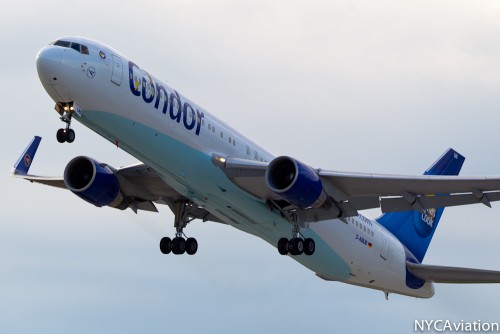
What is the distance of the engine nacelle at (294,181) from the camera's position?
34719 millimetres

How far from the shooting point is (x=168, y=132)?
33781mm

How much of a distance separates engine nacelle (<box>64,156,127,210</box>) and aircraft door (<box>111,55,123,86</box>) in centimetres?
570

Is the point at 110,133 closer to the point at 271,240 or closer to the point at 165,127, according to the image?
the point at 165,127

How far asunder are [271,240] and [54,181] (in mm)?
9102

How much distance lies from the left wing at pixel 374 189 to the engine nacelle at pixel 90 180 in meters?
4.80

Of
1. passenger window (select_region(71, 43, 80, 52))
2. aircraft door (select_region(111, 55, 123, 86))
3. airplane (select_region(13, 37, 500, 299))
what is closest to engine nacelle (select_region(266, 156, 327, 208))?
airplane (select_region(13, 37, 500, 299))

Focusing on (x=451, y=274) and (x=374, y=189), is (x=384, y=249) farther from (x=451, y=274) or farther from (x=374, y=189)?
(x=374, y=189)

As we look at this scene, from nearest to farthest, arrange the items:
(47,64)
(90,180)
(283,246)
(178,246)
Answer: (47,64), (90,180), (283,246), (178,246)

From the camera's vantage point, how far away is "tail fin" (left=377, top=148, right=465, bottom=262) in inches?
1813

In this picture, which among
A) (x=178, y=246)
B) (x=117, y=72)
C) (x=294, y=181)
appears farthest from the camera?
(x=178, y=246)

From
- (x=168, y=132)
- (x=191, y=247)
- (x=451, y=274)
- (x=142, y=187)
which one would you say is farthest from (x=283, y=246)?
(x=451, y=274)

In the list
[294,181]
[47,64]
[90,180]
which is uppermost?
[47,64]

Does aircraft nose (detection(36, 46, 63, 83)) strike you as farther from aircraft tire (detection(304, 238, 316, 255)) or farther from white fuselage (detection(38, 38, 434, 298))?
aircraft tire (detection(304, 238, 316, 255))

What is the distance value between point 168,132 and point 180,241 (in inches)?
289
